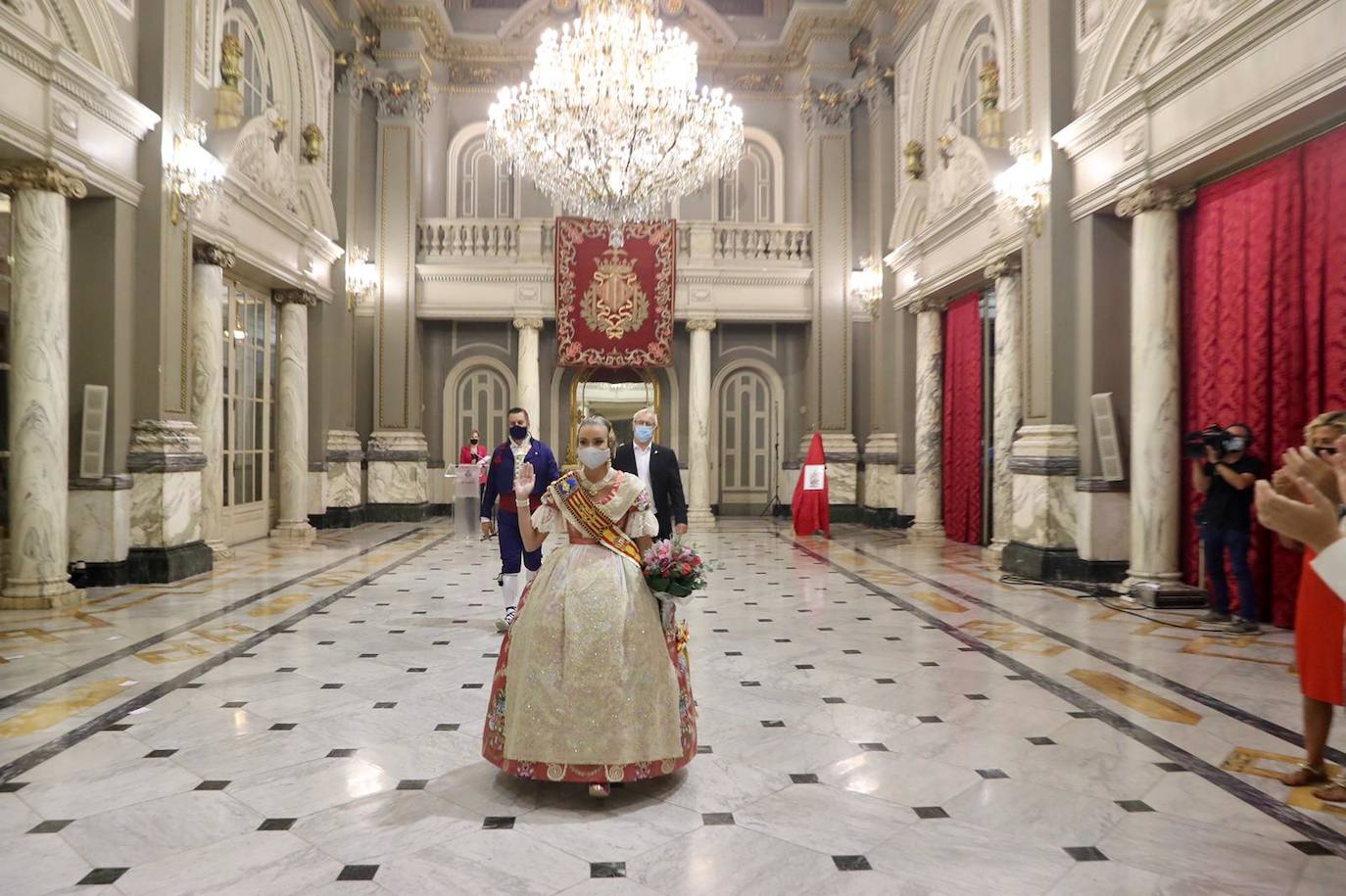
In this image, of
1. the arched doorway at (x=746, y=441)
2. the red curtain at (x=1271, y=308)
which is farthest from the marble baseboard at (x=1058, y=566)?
the arched doorway at (x=746, y=441)

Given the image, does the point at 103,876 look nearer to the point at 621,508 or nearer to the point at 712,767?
the point at 621,508

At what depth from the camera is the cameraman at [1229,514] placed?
6176mm

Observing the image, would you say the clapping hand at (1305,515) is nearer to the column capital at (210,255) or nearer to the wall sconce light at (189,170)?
the wall sconce light at (189,170)

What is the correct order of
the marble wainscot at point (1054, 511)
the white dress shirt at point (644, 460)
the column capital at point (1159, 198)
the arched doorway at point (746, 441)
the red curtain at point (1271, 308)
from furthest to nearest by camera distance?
the arched doorway at point (746, 441)
the marble wainscot at point (1054, 511)
the column capital at point (1159, 198)
the red curtain at point (1271, 308)
the white dress shirt at point (644, 460)

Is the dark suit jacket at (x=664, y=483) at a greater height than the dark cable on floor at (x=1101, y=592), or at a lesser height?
greater

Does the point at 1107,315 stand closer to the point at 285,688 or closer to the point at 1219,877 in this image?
the point at 1219,877

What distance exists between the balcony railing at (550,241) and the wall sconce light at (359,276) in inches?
42.1

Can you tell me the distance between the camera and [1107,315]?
26.5 feet

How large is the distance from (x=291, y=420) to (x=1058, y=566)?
31.9 feet

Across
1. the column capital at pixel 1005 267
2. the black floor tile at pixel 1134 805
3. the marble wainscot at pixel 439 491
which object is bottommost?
the black floor tile at pixel 1134 805

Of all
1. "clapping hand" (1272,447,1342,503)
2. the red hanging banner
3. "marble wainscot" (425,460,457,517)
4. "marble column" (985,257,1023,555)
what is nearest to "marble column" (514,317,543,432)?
the red hanging banner

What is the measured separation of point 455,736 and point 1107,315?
6.95m

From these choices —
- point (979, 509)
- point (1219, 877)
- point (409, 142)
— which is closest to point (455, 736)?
point (1219, 877)

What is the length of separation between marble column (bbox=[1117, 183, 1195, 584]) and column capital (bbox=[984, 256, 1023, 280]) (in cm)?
203
